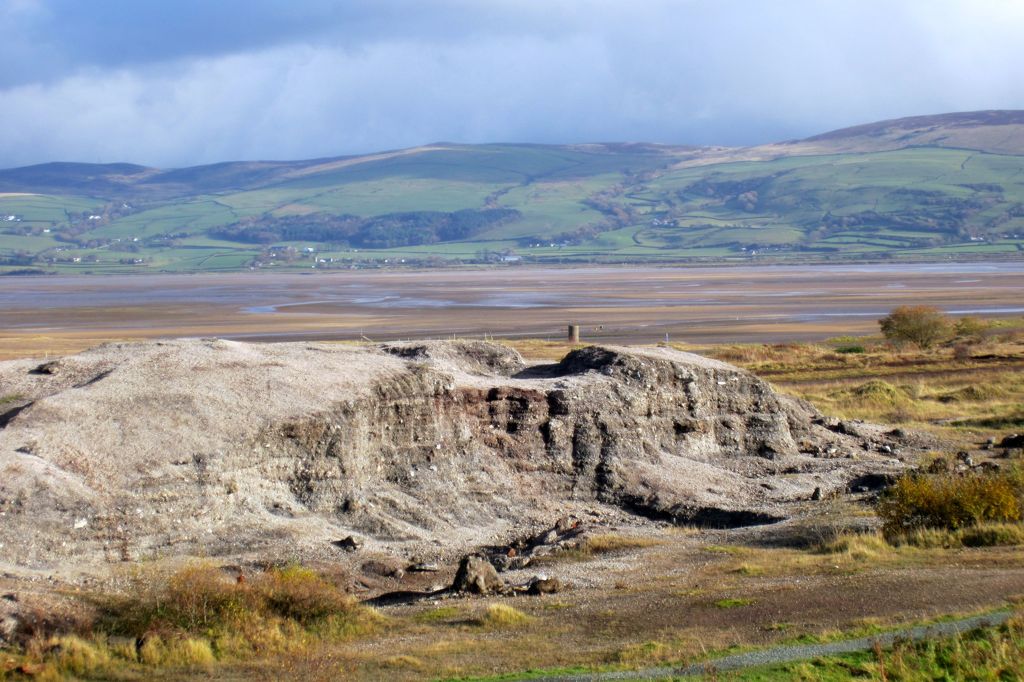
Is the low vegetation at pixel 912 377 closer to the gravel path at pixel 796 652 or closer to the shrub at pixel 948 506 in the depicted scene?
the shrub at pixel 948 506

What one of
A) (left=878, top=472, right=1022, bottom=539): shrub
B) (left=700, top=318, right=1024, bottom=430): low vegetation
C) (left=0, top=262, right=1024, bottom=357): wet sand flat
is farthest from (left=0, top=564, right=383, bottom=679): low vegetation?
(left=0, top=262, right=1024, bottom=357): wet sand flat

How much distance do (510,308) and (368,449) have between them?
7583 cm

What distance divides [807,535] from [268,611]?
371 inches

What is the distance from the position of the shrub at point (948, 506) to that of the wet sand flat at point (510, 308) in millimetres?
45938

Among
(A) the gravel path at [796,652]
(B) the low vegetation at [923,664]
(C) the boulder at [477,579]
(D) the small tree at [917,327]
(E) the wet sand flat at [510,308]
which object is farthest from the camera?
(E) the wet sand flat at [510,308]

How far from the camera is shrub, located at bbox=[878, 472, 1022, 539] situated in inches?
756

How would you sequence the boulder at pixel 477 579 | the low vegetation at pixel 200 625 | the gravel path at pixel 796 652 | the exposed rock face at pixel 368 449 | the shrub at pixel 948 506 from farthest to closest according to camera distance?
the shrub at pixel 948 506 → the exposed rock face at pixel 368 449 → the boulder at pixel 477 579 → the low vegetation at pixel 200 625 → the gravel path at pixel 796 652

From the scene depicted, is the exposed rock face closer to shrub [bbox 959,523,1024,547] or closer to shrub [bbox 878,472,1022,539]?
shrub [bbox 878,472,1022,539]

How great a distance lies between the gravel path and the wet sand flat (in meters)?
52.7

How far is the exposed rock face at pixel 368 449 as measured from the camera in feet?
58.7

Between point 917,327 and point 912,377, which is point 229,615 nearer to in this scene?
point 912,377

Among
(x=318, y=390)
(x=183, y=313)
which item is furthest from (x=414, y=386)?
(x=183, y=313)

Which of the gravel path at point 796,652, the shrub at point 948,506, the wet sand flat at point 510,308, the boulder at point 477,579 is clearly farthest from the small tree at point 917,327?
the gravel path at point 796,652

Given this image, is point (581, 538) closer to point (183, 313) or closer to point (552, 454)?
point (552, 454)
